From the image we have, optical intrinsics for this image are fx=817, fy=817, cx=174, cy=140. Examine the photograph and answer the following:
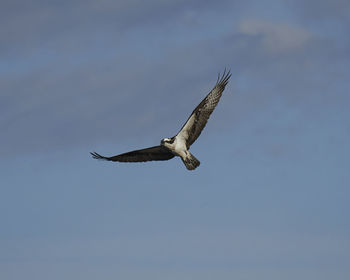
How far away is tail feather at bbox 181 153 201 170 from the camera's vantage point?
104ft

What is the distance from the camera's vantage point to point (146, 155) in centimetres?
3409

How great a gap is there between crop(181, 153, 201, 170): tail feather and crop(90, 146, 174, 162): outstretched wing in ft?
3.72

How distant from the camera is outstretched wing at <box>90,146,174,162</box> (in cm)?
3347

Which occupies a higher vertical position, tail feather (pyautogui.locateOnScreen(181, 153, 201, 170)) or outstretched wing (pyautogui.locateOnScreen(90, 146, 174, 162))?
outstretched wing (pyautogui.locateOnScreen(90, 146, 174, 162))

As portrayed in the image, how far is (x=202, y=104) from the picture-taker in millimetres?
32688

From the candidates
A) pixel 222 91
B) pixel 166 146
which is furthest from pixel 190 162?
pixel 222 91

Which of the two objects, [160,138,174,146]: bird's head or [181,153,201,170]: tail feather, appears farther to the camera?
[160,138,174,146]: bird's head

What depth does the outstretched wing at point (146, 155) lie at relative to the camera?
1318 inches

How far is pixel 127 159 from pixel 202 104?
14.2ft

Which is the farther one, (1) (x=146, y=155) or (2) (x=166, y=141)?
(1) (x=146, y=155)

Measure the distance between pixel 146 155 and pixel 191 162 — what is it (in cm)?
292

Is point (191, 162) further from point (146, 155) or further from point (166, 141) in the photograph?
point (146, 155)

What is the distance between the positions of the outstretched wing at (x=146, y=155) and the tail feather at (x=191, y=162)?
113cm

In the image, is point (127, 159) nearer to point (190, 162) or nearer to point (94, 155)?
point (94, 155)
